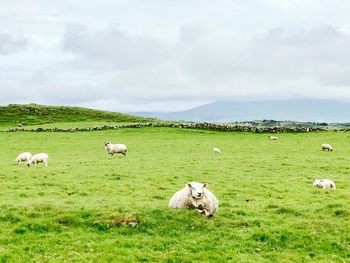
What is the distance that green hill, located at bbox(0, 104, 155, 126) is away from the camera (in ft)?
334

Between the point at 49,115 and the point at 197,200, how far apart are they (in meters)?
96.0

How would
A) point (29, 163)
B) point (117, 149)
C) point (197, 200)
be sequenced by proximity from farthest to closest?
point (117, 149) → point (29, 163) → point (197, 200)

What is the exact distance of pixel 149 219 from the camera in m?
17.7

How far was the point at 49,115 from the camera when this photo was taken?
358 feet

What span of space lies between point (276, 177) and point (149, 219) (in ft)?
48.8

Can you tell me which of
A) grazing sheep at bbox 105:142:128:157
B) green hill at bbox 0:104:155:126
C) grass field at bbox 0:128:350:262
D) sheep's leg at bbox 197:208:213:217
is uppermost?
green hill at bbox 0:104:155:126

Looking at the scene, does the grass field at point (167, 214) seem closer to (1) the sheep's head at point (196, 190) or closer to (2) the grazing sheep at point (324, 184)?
(2) the grazing sheep at point (324, 184)

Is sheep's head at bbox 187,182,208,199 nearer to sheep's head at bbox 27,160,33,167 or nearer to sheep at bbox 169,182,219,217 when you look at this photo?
sheep at bbox 169,182,219,217

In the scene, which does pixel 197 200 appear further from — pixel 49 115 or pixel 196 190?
pixel 49 115

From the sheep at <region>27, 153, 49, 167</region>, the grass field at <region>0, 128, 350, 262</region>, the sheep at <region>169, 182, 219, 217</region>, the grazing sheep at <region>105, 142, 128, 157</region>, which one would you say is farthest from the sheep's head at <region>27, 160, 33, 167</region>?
the sheep at <region>169, 182, 219, 217</region>

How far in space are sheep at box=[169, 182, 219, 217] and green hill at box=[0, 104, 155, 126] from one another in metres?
83.5

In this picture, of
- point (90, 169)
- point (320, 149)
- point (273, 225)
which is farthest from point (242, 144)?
point (273, 225)

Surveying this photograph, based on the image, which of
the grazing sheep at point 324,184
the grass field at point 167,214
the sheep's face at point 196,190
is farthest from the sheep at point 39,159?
the sheep's face at point 196,190

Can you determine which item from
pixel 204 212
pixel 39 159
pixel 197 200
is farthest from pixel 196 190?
pixel 39 159
